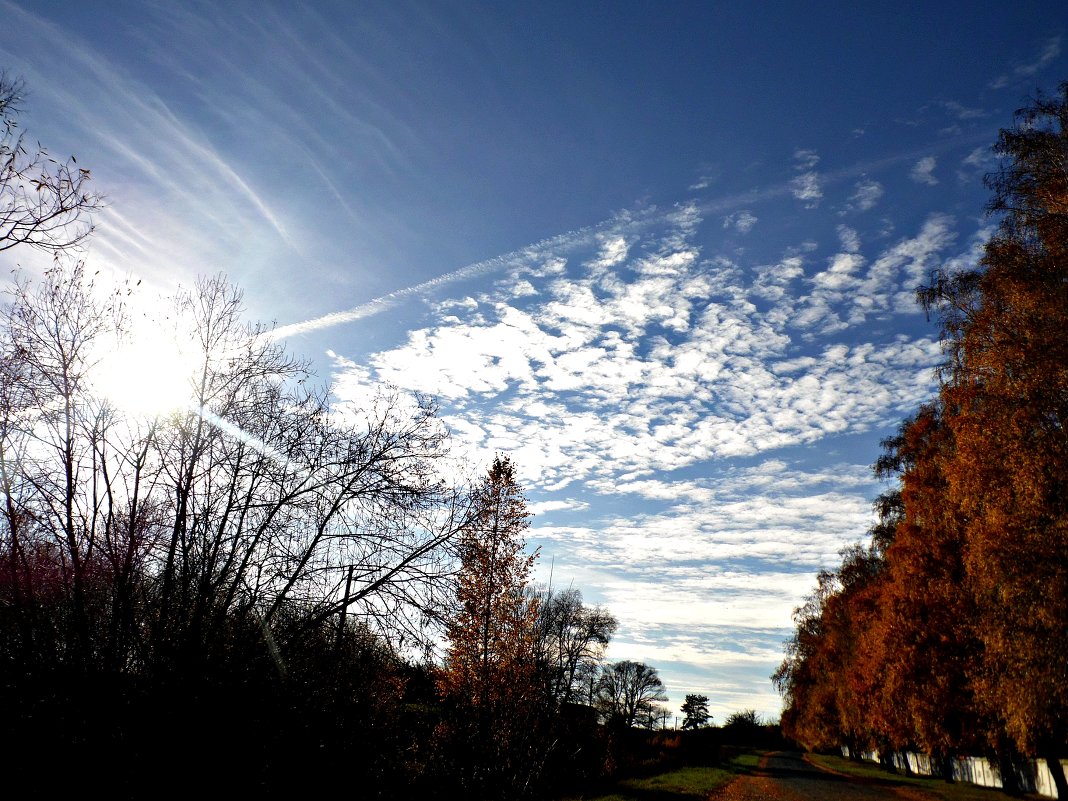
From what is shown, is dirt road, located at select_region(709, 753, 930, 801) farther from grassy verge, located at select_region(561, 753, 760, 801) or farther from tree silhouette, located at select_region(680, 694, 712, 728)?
tree silhouette, located at select_region(680, 694, 712, 728)

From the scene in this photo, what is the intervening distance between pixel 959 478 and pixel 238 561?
14.8m

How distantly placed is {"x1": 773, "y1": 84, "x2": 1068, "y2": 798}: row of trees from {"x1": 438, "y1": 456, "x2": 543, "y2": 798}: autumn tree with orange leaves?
9.82 metres

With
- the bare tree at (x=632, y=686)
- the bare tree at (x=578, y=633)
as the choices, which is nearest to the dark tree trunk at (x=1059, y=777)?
the bare tree at (x=578, y=633)

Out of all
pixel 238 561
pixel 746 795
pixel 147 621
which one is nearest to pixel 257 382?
pixel 238 561

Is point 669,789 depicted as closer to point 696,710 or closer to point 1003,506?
point 1003,506

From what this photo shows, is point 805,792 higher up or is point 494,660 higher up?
point 494,660

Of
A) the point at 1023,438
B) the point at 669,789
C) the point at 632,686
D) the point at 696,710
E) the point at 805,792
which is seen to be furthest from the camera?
the point at 696,710

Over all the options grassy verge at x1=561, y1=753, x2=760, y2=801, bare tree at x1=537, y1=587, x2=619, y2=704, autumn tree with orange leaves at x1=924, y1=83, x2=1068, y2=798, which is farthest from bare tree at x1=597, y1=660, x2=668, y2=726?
autumn tree with orange leaves at x1=924, y1=83, x2=1068, y2=798

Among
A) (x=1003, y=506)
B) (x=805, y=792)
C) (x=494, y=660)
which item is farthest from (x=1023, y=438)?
(x=805, y=792)

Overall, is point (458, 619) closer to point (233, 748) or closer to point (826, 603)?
point (233, 748)

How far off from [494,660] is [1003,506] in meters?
12.4

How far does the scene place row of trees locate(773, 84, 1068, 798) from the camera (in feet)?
39.0

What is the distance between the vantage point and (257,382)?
39.8ft

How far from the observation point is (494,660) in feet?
56.5
